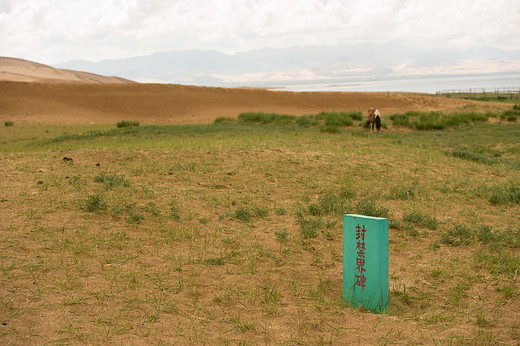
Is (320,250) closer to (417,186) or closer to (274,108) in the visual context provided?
(417,186)

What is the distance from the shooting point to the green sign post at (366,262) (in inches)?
183

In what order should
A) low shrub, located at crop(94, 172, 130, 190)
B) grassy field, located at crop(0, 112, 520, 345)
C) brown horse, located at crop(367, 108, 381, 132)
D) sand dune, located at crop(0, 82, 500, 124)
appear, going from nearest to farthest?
grassy field, located at crop(0, 112, 520, 345) → low shrub, located at crop(94, 172, 130, 190) → brown horse, located at crop(367, 108, 381, 132) → sand dune, located at crop(0, 82, 500, 124)

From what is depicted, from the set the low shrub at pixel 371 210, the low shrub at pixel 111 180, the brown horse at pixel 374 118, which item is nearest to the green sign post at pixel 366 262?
the low shrub at pixel 371 210

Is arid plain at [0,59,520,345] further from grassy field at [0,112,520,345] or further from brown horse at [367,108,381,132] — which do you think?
brown horse at [367,108,381,132]

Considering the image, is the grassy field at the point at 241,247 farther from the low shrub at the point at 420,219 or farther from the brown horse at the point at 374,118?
the brown horse at the point at 374,118

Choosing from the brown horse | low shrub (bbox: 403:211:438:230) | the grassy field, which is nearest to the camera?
the grassy field

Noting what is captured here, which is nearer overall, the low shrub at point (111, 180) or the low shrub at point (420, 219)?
the low shrub at point (420, 219)

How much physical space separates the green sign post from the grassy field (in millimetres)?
168

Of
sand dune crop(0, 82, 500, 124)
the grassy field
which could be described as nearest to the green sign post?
the grassy field

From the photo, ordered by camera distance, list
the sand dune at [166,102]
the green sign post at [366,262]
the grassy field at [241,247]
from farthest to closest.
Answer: the sand dune at [166,102] → the green sign post at [366,262] → the grassy field at [241,247]

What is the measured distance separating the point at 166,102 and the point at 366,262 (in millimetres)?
38034

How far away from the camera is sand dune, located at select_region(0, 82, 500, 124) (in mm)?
36875

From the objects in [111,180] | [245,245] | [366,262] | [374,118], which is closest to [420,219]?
[245,245]

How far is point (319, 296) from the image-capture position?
16.5 ft
